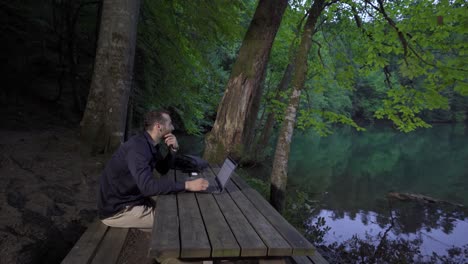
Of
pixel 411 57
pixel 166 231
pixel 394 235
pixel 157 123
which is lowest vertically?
pixel 394 235

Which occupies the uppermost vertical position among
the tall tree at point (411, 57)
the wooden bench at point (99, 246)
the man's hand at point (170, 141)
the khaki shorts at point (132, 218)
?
the tall tree at point (411, 57)

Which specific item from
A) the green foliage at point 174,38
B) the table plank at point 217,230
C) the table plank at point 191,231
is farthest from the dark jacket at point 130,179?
the green foliage at point 174,38

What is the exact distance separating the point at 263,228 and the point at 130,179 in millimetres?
1391

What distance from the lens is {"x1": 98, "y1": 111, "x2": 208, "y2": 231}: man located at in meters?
2.85

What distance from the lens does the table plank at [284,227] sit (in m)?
2.09

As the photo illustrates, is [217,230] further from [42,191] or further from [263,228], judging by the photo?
[42,191]

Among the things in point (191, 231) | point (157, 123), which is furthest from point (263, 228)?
point (157, 123)

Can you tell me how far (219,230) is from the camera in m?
2.25

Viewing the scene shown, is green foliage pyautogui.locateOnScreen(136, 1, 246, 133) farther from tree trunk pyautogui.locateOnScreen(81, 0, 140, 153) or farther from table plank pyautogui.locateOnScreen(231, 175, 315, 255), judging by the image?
table plank pyautogui.locateOnScreen(231, 175, 315, 255)

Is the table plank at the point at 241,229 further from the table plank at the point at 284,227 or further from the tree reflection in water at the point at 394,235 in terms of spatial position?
A: the tree reflection in water at the point at 394,235

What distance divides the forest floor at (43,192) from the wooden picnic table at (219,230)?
71 centimetres

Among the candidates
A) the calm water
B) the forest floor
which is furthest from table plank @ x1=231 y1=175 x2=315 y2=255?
the calm water

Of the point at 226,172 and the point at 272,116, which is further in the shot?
the point at 272,116

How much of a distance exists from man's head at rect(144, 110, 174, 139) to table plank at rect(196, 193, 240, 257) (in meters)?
0.75
